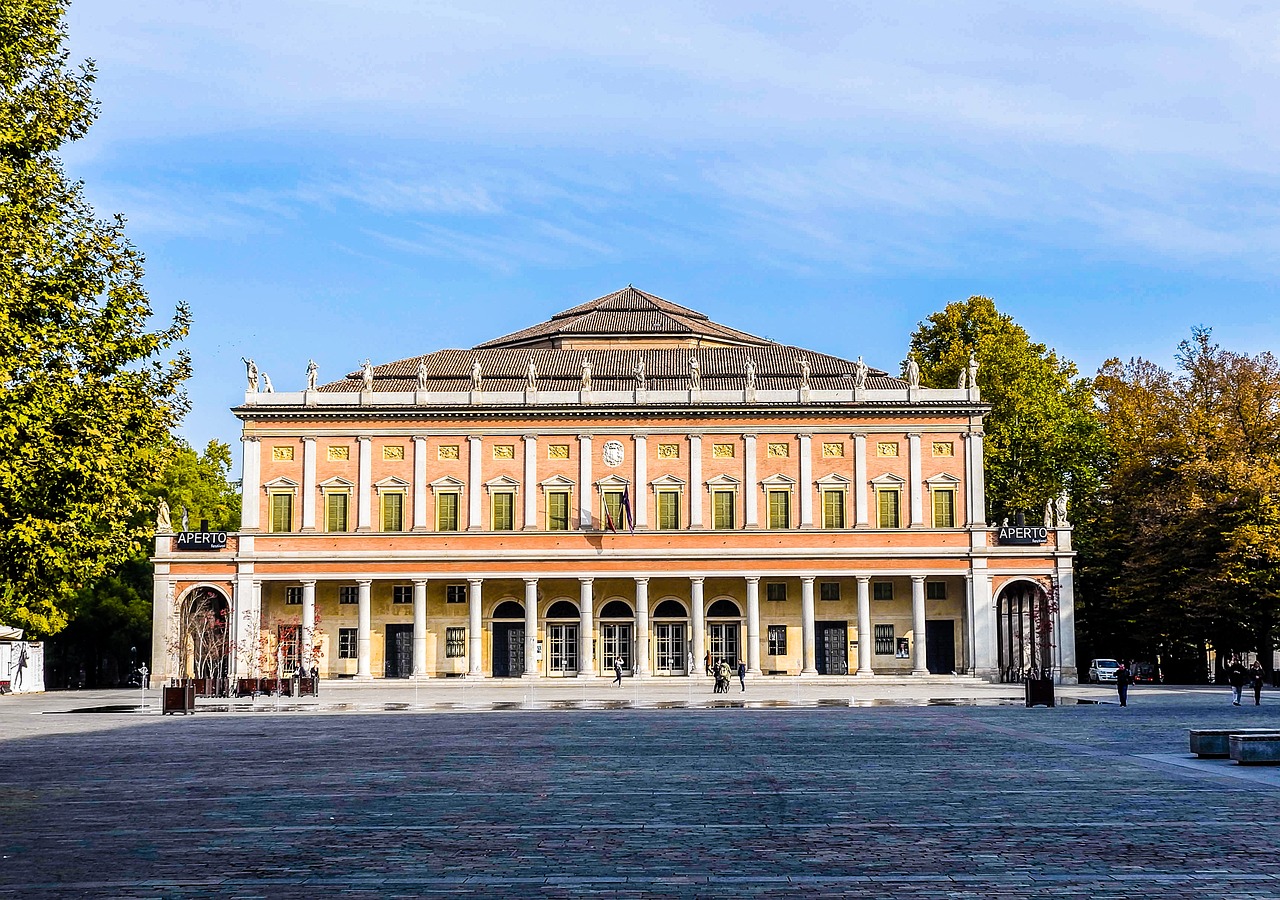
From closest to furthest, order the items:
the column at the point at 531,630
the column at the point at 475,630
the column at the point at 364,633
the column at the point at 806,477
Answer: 1. the column at the point at 364,633
2. the column at the point at 531,630
3. the column at the point at 475,630
4. the column at the point at 806,477

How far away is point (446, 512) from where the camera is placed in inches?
2680

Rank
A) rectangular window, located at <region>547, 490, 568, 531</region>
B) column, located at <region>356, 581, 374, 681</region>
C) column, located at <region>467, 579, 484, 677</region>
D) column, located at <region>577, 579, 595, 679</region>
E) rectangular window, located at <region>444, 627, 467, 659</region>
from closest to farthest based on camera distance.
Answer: column, located at <region>356, 581, 374, 681</region>, column, located at <region>467, 579, 484, 677</region>, column, located at <region>577, 579, 595, 679</region>, rectangular window, located at <region>547, 490, 568, 531</region>, rectangular window, located at <region>444, 627, 467, 659</region>

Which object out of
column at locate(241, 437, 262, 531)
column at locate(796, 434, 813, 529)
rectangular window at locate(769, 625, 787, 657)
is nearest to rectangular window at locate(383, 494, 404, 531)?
column at locate(241, 437, 262, 531)

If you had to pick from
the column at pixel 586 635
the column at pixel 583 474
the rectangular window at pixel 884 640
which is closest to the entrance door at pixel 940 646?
the rectangular window at pixel 884 640

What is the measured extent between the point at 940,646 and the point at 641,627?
14602 mm

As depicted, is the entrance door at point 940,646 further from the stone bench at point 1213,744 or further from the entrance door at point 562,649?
the stone bench at point 1213,744

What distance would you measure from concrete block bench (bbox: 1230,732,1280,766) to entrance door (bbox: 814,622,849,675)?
4658cm

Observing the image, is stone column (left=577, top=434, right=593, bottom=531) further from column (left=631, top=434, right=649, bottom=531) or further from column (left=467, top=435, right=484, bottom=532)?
column (left=467, top=435, right=484, bottom=532)

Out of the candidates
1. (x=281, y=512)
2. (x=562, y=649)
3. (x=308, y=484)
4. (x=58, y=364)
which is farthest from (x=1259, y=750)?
(x=281, y=512)

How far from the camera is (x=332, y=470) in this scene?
224ft

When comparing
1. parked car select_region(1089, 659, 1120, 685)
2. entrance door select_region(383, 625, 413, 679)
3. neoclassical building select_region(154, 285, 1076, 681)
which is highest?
neoclassical building select_region(154, 285, 1076, 681)

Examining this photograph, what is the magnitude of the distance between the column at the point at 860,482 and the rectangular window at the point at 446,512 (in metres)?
19.5

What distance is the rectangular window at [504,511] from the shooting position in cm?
6794

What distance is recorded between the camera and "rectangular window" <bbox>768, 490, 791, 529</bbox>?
67.8 m
